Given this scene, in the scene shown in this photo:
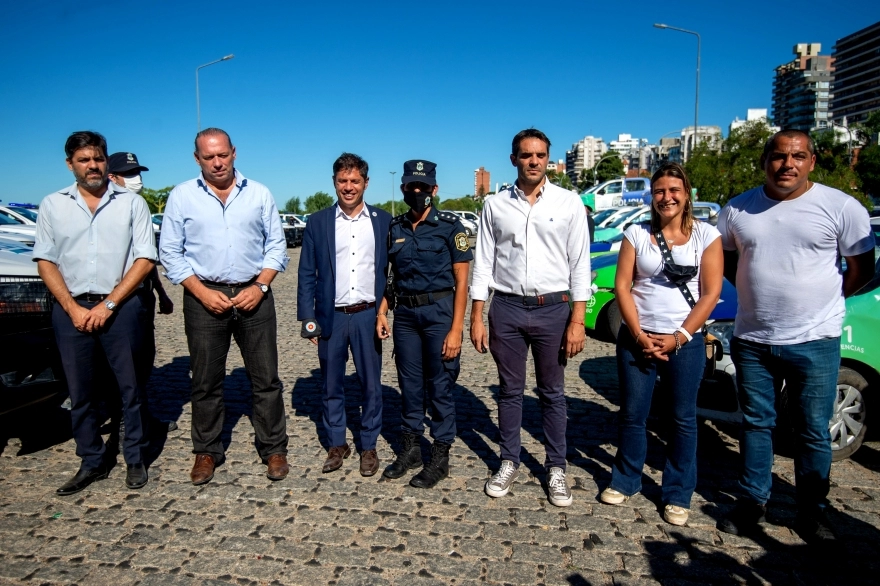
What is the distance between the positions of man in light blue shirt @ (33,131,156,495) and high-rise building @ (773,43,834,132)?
181886mm

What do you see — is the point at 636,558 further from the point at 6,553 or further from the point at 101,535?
the point at 6,553

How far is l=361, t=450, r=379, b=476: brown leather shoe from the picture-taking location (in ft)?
14.0

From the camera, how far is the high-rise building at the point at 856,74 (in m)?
150

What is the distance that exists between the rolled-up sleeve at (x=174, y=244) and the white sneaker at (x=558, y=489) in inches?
107

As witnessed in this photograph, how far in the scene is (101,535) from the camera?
345 centimetres

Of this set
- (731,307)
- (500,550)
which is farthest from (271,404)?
(731,307)

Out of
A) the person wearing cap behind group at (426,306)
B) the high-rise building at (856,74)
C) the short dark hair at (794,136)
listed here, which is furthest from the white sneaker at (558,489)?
the high-rise building at (856,74)

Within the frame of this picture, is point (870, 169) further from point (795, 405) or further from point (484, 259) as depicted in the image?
point (484, 259)

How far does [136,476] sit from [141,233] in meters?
1.64

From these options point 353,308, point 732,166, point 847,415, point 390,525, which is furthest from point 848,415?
point 732,166

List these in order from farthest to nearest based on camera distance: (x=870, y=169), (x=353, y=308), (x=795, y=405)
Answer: (x=870, y=169), (x=353, y=308), (x=795, y=405)

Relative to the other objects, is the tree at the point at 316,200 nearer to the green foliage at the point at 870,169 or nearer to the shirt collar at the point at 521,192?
the green foliage at the point at 870,169

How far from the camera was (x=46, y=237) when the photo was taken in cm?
399

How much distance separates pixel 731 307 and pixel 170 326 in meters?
8.32
